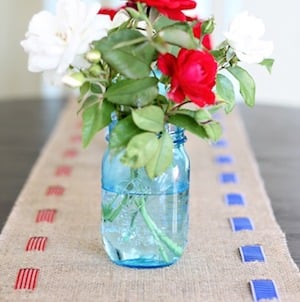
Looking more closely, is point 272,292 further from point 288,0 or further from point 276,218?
point 288,0

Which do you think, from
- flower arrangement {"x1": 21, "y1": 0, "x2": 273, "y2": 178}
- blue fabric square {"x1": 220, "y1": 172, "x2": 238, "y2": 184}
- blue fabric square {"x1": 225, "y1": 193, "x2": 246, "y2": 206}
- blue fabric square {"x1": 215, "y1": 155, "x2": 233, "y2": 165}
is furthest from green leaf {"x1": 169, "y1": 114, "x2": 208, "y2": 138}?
blue fabric square {"x1": 215, "y1": 155, "x2": 233, "y2": 165}

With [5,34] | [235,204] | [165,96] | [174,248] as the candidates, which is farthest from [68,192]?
[5,34]

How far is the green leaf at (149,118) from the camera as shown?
0.91 m

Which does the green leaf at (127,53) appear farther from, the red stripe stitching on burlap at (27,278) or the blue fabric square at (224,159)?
the blue fabric square at (224,159)

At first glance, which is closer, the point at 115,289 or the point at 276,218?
the point at 115,289

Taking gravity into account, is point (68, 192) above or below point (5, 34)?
above

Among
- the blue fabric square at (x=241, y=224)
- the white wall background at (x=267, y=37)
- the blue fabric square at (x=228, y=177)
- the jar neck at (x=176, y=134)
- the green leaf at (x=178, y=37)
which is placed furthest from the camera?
the white wall background at (x=267, y=37)

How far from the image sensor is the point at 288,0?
3.02 meters

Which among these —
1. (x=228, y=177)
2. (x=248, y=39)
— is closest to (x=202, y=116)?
(x=248, y=39)

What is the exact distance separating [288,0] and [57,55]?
2.28 m

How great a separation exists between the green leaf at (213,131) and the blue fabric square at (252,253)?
0.24 metres

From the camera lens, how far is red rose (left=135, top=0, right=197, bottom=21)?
0.90 m

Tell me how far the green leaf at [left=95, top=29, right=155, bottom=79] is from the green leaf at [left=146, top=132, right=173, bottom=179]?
88 millimetres

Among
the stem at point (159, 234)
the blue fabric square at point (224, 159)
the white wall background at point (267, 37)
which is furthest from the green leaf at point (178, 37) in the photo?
the white wall background at point (267, 37)
